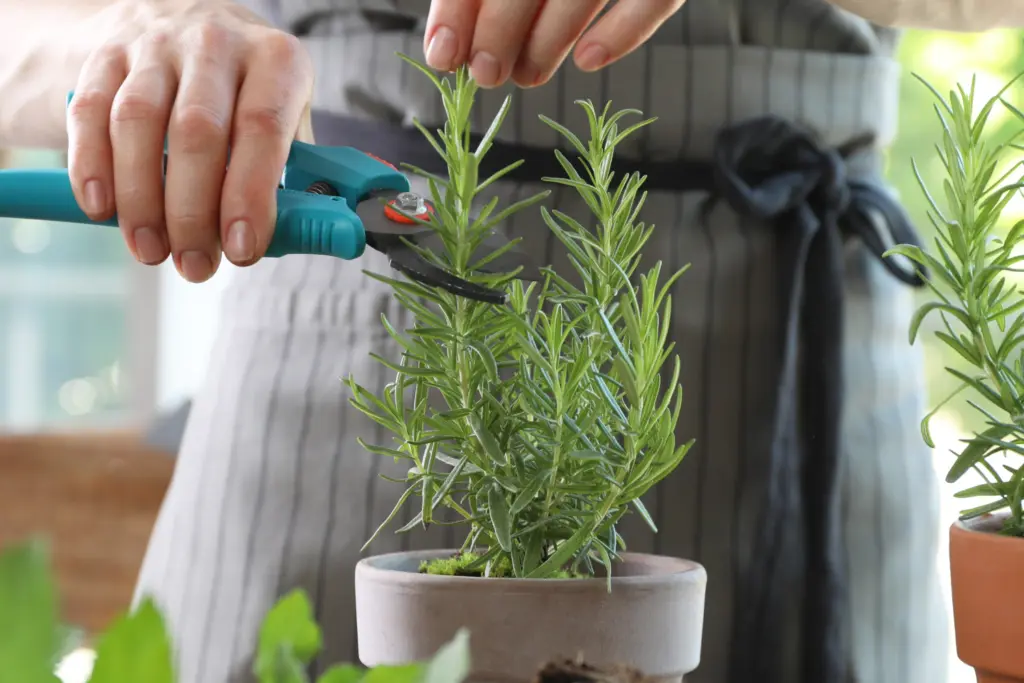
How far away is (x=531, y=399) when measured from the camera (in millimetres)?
381

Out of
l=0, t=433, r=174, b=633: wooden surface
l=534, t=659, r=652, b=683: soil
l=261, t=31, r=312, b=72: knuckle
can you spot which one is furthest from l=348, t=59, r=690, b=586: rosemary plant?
l=0, t=433, r=174, b=633: wooden surface

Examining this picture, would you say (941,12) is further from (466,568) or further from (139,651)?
(139,651)

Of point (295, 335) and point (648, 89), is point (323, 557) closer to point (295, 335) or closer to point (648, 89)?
point (295, 335)

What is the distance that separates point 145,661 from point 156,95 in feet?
1.47

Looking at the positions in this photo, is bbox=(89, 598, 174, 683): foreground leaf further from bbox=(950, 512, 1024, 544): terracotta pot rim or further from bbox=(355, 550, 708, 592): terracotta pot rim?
bbox=(950, 512, 1024, 544): terracotta pot rim

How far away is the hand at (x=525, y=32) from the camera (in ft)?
1.49

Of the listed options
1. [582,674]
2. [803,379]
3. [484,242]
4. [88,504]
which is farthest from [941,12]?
[88,504]

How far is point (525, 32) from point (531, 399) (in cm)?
19

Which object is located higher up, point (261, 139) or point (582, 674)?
point (261, 139)

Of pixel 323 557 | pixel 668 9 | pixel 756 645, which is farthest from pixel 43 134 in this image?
pixel 756 645

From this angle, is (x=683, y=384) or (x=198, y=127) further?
(x=683, y=384)

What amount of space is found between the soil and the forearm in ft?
1.88

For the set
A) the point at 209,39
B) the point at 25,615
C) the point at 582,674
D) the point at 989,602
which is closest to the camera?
the point at 25,615

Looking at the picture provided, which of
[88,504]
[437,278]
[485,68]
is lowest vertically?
[88,504]
